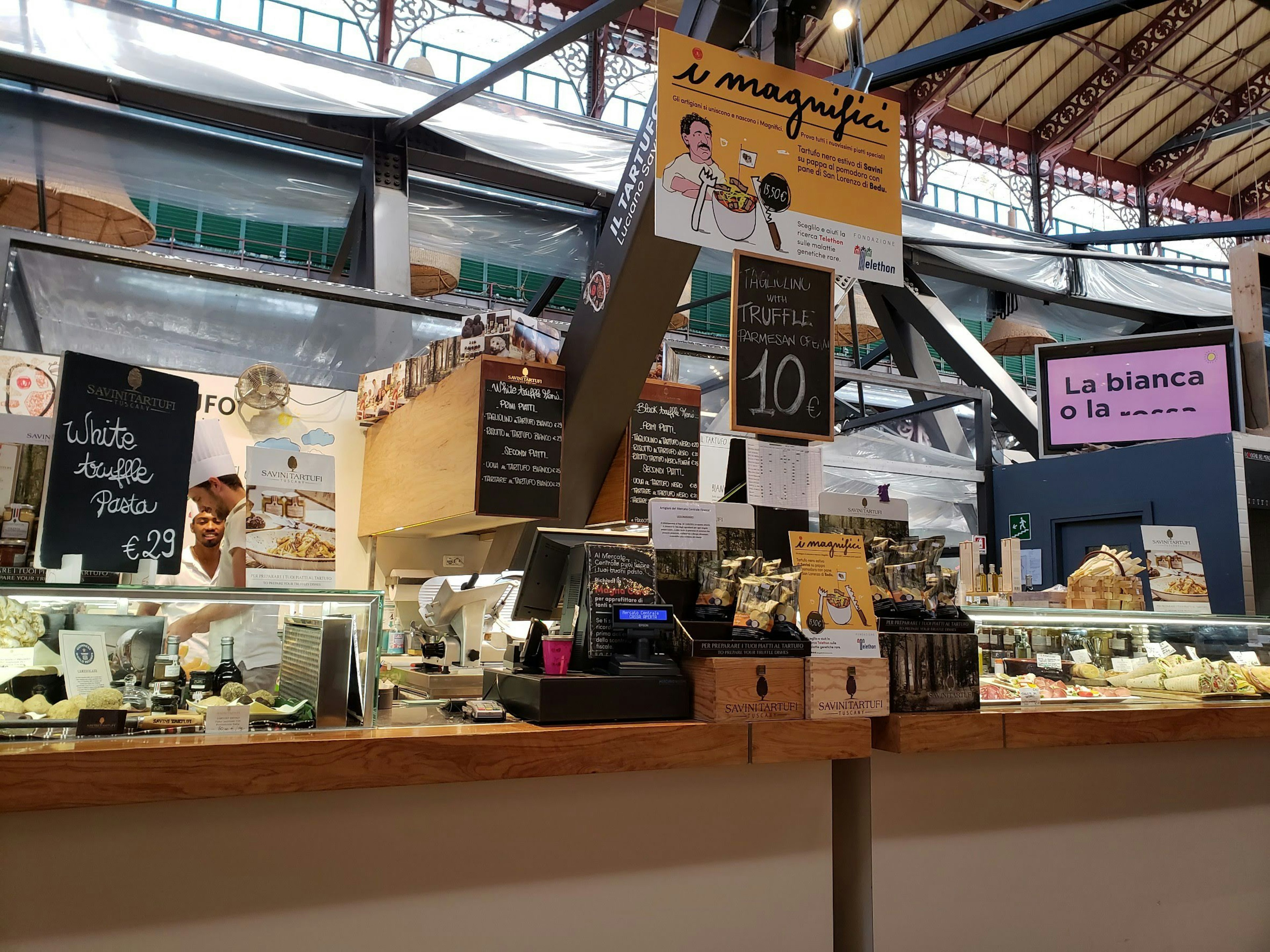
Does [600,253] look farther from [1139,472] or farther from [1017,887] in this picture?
[1139,472]

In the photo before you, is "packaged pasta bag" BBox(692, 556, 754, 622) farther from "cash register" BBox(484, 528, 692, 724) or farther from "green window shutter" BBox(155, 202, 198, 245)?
"green window shutter" BBox(155, 202, 198, 245)

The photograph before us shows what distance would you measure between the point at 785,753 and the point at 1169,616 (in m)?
1.73

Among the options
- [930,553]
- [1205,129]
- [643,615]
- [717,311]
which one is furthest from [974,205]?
[643,615]

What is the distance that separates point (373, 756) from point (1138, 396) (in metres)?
4.71

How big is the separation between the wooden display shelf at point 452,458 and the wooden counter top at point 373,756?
5.82 ft

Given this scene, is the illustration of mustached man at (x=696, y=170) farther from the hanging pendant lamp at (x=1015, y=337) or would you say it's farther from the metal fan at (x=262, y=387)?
the hanging pendant lamp at (x=1015, y=337)

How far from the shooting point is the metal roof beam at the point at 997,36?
3.43 meters

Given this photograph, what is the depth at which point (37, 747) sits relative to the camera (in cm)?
163

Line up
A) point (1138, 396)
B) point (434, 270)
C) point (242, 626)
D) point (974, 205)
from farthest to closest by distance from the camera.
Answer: point (974, 205)
point (434, 270)
point (1138, 396)
point (242, 626)

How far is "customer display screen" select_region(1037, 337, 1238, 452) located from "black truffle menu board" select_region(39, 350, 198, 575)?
15.6 ft

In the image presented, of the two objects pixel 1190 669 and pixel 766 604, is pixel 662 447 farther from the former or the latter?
pixel 1190 669

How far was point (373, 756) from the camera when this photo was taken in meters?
1.78

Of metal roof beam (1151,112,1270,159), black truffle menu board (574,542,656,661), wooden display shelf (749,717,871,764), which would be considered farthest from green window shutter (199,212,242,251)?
metal roof beam (1151,112,1270,159)

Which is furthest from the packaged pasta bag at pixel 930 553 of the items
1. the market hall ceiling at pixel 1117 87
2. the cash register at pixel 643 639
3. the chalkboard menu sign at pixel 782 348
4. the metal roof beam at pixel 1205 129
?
the metal roof beam at pixel 1205 129
